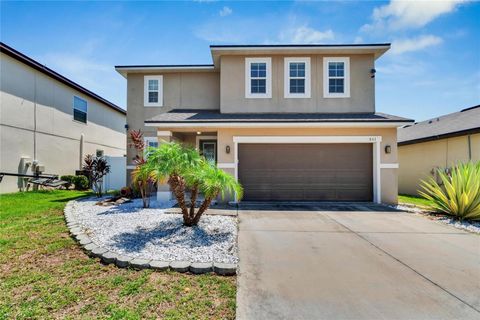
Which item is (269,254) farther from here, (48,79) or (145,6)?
(48,79)

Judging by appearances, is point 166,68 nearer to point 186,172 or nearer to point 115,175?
point 115,175

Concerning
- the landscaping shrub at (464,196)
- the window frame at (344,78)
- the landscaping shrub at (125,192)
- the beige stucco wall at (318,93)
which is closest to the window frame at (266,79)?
the beige stucco wall at (318,93)

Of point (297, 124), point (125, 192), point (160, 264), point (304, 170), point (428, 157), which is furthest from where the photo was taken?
point (428, 157)

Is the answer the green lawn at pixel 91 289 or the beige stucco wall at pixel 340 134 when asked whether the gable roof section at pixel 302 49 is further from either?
the green lawn at pixel 91 289

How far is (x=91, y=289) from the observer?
3.28m

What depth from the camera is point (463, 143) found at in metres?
11.2

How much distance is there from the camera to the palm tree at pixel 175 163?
5484 mm

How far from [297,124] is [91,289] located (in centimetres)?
832

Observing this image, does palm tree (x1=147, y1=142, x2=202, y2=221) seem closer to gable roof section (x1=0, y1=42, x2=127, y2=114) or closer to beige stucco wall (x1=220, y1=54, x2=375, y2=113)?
beige stucco wall (x1=220, y1=54, x2=375, y2=113)

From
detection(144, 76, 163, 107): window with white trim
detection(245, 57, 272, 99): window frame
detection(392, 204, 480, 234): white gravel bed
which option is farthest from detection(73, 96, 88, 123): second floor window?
detection(392, 204, 480, 234): white gravel bed

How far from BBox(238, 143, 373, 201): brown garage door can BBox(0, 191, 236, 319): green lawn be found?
6546 millimetres

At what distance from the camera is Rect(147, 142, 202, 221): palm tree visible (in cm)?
548

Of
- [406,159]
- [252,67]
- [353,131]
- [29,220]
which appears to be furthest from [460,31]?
[29,220]

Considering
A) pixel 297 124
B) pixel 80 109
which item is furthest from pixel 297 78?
pixel 80 109
